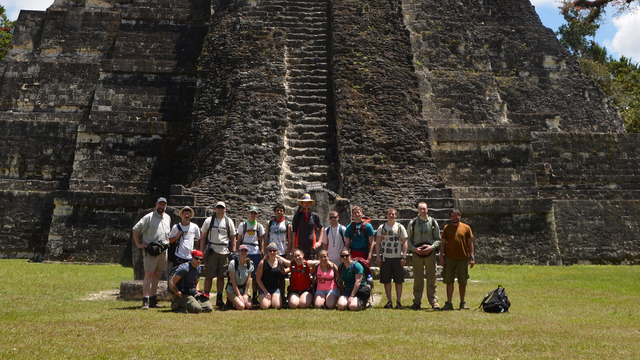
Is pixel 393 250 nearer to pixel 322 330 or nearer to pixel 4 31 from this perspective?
pixel 322 330

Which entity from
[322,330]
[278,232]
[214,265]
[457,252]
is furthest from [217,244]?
[457,252]

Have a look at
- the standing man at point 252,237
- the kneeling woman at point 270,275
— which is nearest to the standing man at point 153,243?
the standing man at point 252,237

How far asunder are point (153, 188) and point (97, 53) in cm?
552

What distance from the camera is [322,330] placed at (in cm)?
591

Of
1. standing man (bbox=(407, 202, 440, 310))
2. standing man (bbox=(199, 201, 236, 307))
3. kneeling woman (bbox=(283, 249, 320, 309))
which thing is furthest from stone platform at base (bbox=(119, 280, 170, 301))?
standing man (bbox=(407, 202, 440, 310))

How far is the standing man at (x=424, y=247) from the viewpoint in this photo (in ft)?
26.3

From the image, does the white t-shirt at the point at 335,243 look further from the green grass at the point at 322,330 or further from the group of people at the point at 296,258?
the green grass at the point at 322,330

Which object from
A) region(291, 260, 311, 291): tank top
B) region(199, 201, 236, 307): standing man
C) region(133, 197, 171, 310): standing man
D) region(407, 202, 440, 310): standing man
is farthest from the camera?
region(199, 201, 236, 307): standing man

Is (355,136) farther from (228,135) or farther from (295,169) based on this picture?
(228,135)

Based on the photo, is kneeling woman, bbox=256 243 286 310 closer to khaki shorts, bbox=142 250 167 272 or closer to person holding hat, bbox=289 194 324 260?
person holding hat, bbox=289 194 324 260

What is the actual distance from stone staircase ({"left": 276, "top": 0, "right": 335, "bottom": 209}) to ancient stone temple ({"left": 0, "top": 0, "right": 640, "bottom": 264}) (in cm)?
4

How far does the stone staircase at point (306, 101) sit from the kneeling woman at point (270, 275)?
432 centimetres

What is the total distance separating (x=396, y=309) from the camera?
7652 millimetres

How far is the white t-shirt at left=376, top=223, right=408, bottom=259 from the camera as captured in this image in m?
8.20
